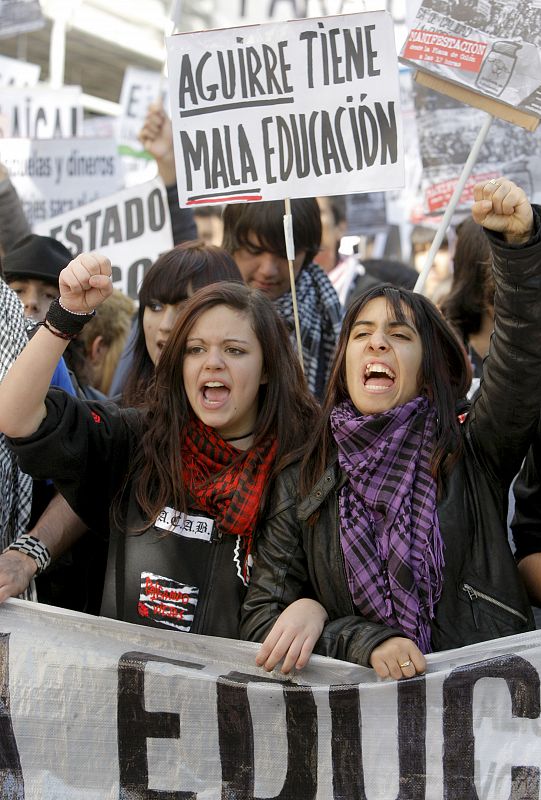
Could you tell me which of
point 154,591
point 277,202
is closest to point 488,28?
point 277,202

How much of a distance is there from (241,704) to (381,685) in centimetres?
33

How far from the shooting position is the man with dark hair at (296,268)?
4023 mm

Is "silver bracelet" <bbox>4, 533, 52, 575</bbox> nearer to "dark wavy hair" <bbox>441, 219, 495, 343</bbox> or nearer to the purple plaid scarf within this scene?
the purple plaid scarf

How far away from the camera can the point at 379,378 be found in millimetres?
2656

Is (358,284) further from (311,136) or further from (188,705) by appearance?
(188,705)

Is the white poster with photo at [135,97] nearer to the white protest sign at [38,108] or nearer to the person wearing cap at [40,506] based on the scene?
the white protest sign at [38,108]

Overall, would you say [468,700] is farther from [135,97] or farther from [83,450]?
[135,97]

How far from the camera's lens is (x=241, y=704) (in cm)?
250

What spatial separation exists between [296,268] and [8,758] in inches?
84.3

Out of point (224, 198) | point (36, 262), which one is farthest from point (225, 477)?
point (36, 262)

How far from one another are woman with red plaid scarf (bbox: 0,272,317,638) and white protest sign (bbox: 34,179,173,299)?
90.2 inches

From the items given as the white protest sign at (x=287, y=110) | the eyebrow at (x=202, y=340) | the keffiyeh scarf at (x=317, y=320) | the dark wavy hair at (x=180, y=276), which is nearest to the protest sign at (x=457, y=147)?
the keffiyeh scarf at (x=317, y=320)

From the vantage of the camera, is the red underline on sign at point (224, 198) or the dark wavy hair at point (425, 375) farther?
the red underline on sign at point (224, 198)

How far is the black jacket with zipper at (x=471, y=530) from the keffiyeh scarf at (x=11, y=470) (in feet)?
2.44
